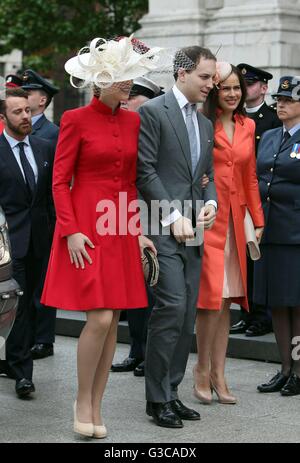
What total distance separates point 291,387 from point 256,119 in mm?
2898

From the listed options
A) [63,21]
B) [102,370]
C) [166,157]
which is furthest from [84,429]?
[63,21]

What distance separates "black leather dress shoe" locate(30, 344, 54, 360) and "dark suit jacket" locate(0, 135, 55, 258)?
107 centimetres

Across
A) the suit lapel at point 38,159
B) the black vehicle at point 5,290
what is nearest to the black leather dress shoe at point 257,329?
the suit lapel at point 38,159

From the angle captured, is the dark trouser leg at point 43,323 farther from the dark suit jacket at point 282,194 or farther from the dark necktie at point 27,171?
the dark suit jacket at point 282,194

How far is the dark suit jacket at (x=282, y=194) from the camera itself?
794cm

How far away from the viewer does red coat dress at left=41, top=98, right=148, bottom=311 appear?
20.6ft

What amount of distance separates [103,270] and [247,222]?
5.03ft

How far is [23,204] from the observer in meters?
8.24

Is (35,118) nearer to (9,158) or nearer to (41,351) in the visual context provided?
(9,158)

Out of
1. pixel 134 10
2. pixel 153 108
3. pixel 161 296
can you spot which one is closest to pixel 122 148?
pixel 153 108

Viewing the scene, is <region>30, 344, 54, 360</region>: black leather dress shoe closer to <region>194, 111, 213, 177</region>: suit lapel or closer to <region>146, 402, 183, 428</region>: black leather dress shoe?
<region>146, 402, 183, 428</region>: black leather dress shoe

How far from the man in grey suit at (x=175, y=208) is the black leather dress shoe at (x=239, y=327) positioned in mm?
2375

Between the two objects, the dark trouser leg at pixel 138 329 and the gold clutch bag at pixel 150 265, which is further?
the dark trouser leg at pixel 138 329

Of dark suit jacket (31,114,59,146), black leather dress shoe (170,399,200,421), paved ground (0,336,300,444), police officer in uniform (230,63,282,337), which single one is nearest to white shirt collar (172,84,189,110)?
black leather dress shoe (170,399,200,421)
